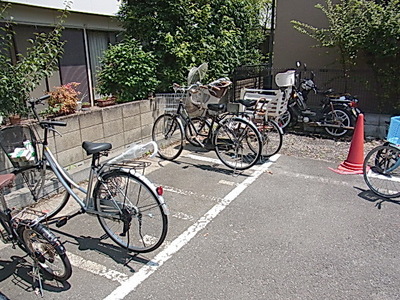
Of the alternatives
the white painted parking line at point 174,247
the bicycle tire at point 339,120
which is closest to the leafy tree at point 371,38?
the bicycle tire at point 339,120

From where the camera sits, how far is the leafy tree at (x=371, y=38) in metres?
6.32

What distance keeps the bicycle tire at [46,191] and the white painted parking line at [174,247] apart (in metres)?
1.12

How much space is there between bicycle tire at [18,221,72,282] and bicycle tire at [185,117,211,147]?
328cm

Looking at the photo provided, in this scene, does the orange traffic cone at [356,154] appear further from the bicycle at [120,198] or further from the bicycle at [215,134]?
the bicycle at [120,198]

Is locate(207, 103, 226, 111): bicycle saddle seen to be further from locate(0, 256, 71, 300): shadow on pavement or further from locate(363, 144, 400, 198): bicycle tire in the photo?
locate(0, 256, 71, 300): shadow on pavement

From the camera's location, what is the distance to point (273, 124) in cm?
541

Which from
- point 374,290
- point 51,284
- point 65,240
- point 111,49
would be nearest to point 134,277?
point 51,284

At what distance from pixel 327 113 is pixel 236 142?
306 centimetres

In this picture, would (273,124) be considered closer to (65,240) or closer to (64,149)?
(64,149)

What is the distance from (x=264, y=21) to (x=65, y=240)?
1639 centimetres

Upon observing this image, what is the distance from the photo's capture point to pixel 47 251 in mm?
2479

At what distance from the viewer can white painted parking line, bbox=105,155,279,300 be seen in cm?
247

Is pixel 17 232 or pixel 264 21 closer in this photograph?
pixel 17 232

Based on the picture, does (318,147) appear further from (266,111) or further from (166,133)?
(166,133)
